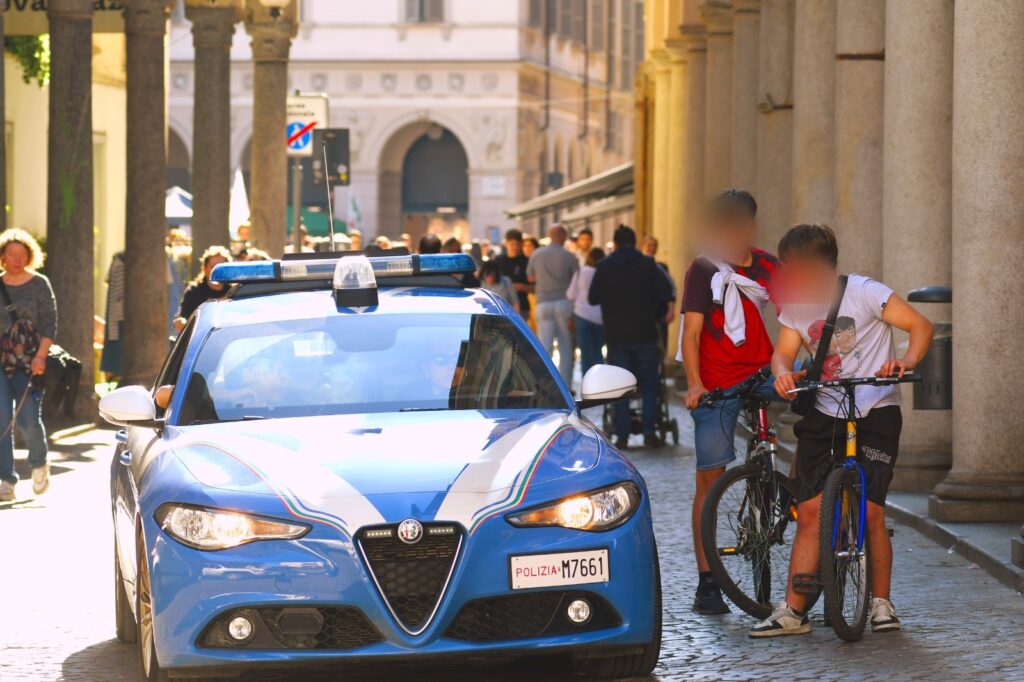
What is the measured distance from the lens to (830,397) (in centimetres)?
860

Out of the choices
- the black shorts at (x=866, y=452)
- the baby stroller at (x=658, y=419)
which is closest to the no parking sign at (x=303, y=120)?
the baby stroller at (x=658, y=419)

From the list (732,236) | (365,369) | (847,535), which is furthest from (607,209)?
(365,369)

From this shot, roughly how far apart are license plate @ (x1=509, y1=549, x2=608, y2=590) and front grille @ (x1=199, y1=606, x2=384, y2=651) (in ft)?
1.58

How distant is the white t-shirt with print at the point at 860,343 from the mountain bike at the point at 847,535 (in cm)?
6

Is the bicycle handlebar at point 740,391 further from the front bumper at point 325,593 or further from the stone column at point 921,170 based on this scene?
the stone column at point 921,170

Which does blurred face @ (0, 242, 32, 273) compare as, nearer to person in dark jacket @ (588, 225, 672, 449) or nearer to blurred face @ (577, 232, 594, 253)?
person in dark jacket @ (588, 225, 672, 449)

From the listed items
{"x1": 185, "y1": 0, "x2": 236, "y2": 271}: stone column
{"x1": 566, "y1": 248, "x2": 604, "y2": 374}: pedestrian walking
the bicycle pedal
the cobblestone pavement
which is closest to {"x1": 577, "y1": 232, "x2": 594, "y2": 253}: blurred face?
{"x1": 566, "y1": 248, "x2": 604, "y2": 374}: pedestrian walking

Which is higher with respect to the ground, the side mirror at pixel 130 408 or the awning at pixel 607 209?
the awning at pixel 607 209

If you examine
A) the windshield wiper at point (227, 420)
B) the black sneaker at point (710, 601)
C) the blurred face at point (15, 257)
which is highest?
the blurred face at point (15, 257)

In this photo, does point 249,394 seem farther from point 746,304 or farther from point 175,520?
point 746,304

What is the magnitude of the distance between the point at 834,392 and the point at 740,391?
1.95 ft

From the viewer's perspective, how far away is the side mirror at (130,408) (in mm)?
7898

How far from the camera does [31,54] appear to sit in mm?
24656

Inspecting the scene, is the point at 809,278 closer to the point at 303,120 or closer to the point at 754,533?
the point at 754,533
